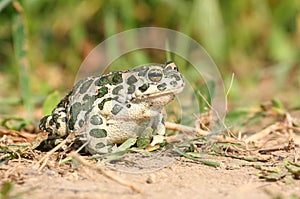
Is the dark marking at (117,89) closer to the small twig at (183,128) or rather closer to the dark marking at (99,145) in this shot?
the dark marking at (99,145)

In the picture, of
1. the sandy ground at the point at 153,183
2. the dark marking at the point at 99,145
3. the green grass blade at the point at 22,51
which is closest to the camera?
the sandy ground at the point at 153,183

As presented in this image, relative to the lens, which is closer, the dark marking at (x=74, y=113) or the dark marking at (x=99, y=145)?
the dark marking at (x=99, y=145)

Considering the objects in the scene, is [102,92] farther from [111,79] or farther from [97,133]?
[97,133]

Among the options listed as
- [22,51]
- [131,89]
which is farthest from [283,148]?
[22,51]

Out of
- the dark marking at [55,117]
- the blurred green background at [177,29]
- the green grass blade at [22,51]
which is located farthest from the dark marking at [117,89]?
the blurred green background at [177,29]

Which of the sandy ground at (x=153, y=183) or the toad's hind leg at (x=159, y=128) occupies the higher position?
the toad's hind leg at (x=159, y=128)

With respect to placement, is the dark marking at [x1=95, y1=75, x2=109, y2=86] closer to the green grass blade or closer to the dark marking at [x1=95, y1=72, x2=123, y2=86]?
the dark marking at [x1=95, y1=72, x2=123, y2=86]

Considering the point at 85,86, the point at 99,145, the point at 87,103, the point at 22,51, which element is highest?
the point at 22,51
